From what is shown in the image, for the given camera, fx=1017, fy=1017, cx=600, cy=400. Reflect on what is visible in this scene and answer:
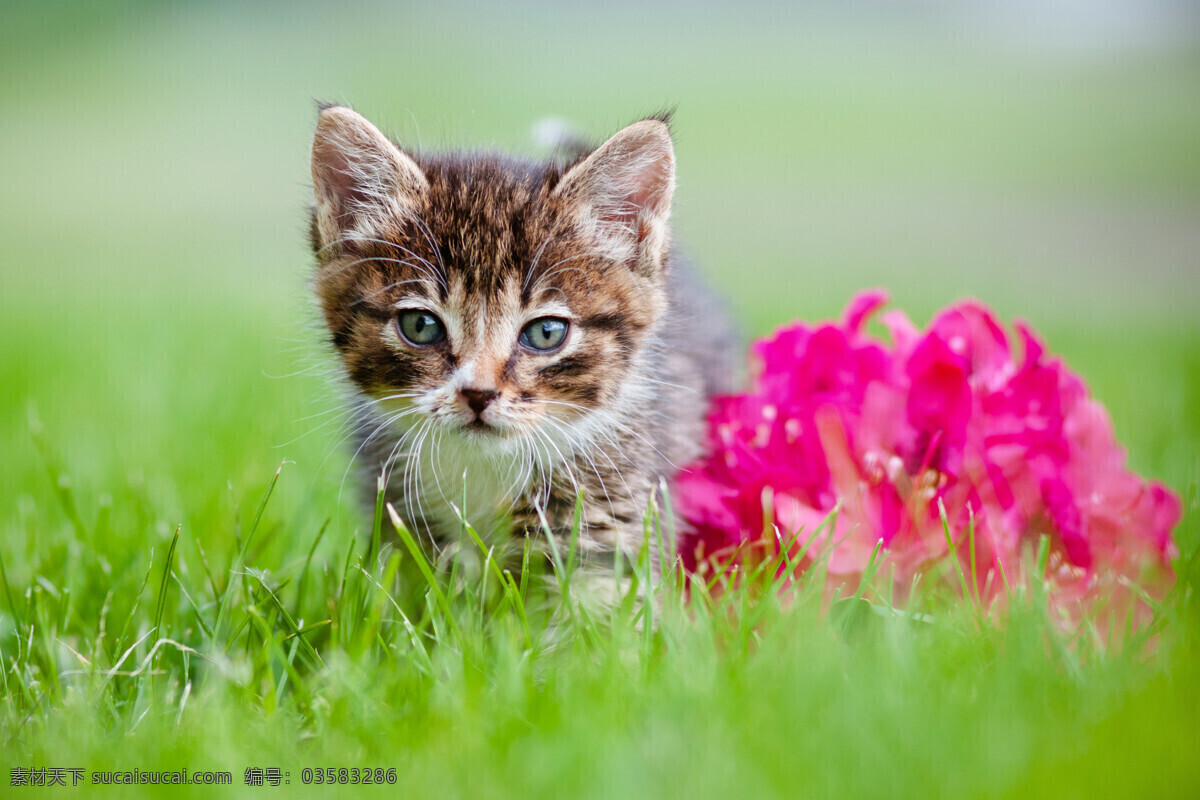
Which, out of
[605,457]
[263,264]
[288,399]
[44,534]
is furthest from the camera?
[263,264]

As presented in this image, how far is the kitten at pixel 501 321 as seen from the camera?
6.31ft

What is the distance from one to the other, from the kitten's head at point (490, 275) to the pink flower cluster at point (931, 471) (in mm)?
400

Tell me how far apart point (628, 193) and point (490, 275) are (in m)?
0.36

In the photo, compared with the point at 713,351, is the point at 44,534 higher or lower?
lower

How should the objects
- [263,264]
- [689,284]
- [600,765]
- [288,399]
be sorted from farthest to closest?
[263,264] < [288,399] < [689,284] < [600,765]

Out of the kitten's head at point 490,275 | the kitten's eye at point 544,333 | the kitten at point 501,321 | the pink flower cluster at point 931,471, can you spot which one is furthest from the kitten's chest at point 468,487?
the pink flower cluster at point 931,471

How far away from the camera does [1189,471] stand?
2.71 m

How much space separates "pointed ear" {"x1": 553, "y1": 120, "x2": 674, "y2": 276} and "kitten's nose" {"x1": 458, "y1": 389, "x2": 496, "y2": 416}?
1.50 ft

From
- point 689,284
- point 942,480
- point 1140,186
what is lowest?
point 942,480

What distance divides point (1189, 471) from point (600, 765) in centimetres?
212

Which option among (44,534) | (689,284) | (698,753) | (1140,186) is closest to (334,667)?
(698,753)

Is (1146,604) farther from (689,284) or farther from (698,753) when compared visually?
(689,284)

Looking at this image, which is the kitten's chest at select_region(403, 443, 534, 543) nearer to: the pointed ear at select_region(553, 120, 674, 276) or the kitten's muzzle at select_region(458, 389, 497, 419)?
the kitten's muzzle at select_region(458, 389, 497, 419)

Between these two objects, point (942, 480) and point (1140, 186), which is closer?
point (942, 480)
